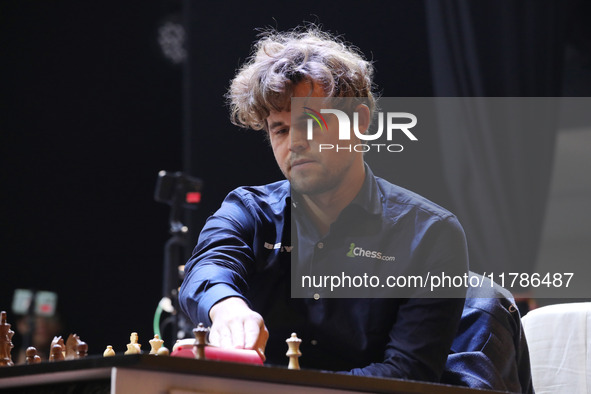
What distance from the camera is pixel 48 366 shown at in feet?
3.34

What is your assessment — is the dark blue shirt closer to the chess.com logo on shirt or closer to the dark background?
the chess.com logo on shirt

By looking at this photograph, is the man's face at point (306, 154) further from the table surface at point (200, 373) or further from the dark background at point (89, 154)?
the dark background at point (89, 154)

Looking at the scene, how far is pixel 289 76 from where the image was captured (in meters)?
1.80

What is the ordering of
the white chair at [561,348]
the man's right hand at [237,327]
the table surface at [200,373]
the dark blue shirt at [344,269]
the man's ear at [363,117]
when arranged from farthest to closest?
the white chair at [561,348] → the man's ear at [363,117] → the dark blue shirt at [344,269] → the man's right hand at [237,327] → the table surface at [200,373]

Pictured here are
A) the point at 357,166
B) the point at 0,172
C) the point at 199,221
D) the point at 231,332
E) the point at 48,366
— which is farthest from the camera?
the point at 0,172

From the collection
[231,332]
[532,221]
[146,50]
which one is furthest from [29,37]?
[231,332]

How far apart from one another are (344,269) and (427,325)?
26 cm

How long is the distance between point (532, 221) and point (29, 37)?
13.5 ft

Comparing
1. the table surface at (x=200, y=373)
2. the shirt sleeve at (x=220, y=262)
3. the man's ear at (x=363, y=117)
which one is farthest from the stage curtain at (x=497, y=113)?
the table surface at (x=200, y=373)

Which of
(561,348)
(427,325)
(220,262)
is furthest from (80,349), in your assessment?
(561,348)

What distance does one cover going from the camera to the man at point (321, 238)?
165cm

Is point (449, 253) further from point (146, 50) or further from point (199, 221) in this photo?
point (146, 50)

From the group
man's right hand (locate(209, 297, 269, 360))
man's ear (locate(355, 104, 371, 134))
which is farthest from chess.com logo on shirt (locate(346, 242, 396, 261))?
man's right hand (locate(209, 297, 269, 360))

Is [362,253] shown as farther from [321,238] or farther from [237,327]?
[237,327]
